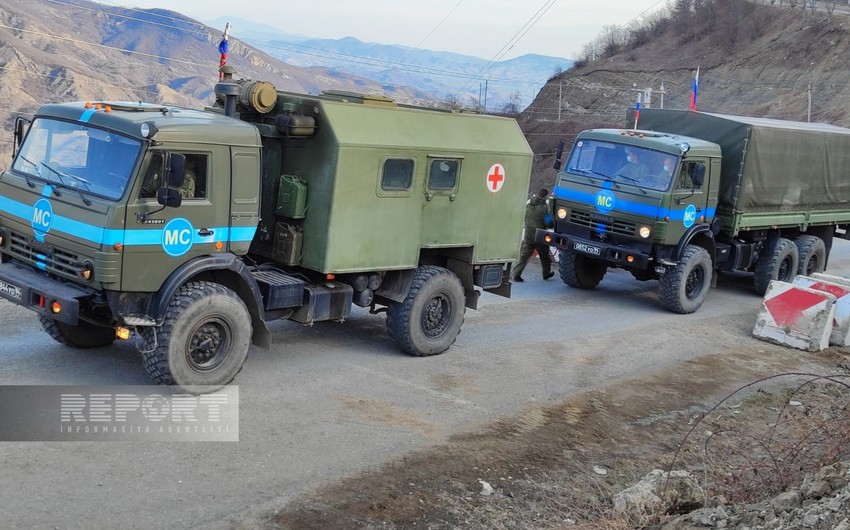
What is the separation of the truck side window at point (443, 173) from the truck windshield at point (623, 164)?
165 inches

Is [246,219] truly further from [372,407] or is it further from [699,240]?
[699,240]

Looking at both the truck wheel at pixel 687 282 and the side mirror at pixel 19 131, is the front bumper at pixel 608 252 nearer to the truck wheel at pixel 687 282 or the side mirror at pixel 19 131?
the truck wheel at pixel 687 282

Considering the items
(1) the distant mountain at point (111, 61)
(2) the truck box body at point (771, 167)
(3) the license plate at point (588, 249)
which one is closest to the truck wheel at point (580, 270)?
(3) the license plate at point (588, 249)

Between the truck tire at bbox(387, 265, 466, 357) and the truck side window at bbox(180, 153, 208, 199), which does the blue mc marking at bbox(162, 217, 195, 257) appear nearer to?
the truck side window at bbox(180, 153, 208, 199)

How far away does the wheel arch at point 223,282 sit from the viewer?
295 inches

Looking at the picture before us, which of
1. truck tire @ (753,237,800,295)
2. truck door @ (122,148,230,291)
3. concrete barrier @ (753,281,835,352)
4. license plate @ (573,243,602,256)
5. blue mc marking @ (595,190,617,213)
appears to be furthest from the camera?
truck tire @ (753,237,800,295)

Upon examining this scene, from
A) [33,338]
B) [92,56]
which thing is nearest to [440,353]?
[33,338]

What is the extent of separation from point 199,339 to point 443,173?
10.5ft

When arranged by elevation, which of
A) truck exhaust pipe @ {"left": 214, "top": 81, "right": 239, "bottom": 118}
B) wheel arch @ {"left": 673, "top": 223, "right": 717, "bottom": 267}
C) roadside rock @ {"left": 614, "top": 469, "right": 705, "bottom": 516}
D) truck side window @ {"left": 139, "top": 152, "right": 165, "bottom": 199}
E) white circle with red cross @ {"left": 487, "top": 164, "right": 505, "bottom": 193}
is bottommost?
roadside rock @ {"left": 614, "top": 469, "right": 705, "bottom": 516}

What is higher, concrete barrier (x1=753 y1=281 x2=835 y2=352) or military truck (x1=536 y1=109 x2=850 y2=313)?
military truck (x1=536 y1=109 x2=850 y2=313)

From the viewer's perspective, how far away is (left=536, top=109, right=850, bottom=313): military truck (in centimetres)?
1288

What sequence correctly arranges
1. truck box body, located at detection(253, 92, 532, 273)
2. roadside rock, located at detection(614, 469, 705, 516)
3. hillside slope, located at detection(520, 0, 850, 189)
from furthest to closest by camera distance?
1. hillside slope, located at detection(520, 0, 850, 189)
2. truck box body, located at detection(253, 92, 532, 273)
3. roadside rock, located at detection(614, 469, 705, 516)

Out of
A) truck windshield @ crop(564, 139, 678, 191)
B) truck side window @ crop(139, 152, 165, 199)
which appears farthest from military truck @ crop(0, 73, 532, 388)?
truck windshield @ crop(564, 139, 678, 191)

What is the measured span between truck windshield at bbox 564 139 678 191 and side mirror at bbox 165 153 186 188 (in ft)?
24.5
